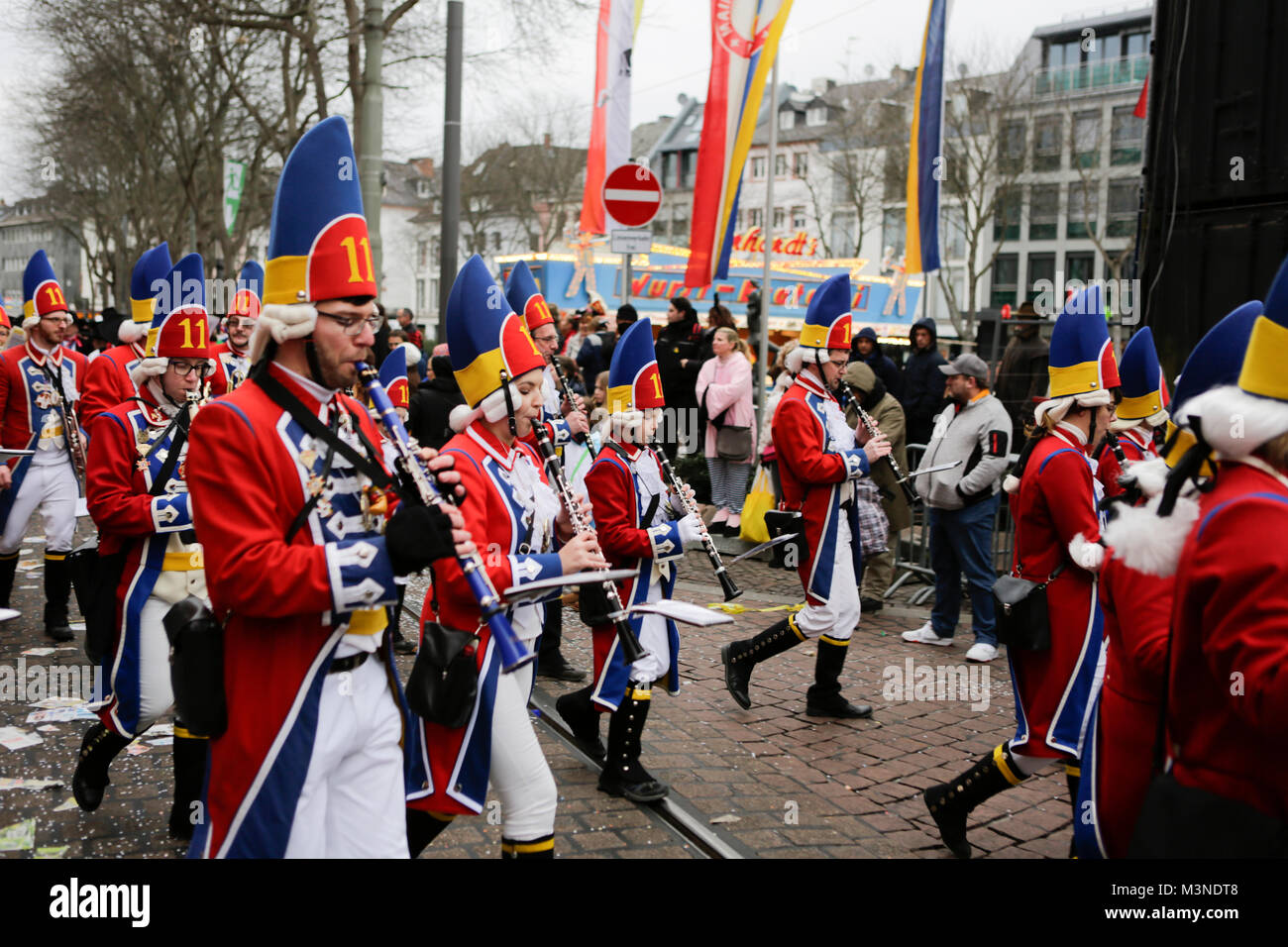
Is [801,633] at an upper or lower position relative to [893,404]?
lower

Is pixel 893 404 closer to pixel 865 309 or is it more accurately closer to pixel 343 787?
pixel 343 787

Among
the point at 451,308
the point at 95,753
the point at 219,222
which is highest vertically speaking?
the point at 219,222

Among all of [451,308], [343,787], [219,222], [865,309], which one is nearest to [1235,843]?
[343,787]

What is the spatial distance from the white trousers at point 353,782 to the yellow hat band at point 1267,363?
2188 millimetres

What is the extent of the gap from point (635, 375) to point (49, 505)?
4846 mm

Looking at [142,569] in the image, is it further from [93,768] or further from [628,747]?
[628,747]

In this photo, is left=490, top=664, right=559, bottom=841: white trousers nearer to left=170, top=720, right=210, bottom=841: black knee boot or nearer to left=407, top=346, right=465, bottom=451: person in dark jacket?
left=170, top=720, right=210, bottom=841: black knee boot

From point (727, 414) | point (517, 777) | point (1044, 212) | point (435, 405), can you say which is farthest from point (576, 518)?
point (1044, 212)

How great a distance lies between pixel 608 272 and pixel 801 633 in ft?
78.8

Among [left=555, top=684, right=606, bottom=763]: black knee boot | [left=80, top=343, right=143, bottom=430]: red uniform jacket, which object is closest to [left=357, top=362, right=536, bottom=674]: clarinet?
[left=555, top=684, right=606, bottom=763]: black knee boot

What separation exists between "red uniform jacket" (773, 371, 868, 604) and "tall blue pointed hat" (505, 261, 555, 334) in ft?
4.90

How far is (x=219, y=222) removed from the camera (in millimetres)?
31938

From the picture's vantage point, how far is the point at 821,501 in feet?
21.3

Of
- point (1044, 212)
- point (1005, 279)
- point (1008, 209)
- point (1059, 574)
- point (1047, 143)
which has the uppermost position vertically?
point (1047, 143)
